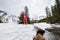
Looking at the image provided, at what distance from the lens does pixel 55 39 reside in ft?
23.6

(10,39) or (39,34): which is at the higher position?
(39,34)

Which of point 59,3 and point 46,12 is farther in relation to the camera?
point 46,12

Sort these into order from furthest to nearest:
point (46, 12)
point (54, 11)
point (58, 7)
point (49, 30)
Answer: point (46, 12)
point (54, 11)
point (58, 7)
point (49, 30)

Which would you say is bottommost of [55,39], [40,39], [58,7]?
[55,39]

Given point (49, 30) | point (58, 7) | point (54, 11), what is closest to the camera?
point (49, 30)

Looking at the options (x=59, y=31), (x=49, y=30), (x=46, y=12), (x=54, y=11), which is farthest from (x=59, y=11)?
(x=59, y=31)

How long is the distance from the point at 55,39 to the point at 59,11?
1833 centimetres

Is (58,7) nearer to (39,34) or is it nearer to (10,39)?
(10,39)

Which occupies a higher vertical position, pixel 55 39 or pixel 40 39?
pixel 40 39

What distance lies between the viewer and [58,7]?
25.0 meters

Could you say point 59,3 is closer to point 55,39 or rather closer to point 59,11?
point 59,11

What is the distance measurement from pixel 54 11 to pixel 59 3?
2074 mm

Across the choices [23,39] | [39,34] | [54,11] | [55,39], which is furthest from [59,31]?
[54,11]

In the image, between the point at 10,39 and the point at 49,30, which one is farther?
the point at 49,30
